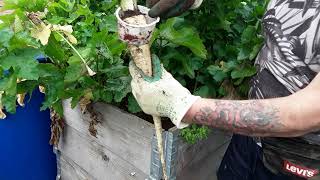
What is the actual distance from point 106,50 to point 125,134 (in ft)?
1.29

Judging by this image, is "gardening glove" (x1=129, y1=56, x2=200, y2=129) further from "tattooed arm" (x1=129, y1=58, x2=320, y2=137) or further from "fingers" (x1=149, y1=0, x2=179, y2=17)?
"fingers" (x1=149, y1=0, x2=179, y2=17)

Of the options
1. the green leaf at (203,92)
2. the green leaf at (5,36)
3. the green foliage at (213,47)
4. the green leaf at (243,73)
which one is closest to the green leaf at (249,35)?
the green foliage at (213,47)

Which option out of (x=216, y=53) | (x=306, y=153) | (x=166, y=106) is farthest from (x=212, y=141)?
(x=166, y=106)

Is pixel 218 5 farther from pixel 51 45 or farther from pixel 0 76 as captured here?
pixel 0 76

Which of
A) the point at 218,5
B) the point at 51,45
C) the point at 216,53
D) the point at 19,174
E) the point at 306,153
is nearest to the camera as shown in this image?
the point at 306,153

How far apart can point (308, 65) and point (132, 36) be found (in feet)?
1.66

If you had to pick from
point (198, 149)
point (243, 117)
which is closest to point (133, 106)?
point (198, 149)

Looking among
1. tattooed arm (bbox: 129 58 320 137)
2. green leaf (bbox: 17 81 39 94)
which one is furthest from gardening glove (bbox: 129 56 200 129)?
green leaf (bbox: 17 81 39 94)

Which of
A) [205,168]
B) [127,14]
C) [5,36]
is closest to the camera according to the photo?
[127,14]

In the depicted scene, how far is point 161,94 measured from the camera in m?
1.07

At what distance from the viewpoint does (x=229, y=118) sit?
981 mm

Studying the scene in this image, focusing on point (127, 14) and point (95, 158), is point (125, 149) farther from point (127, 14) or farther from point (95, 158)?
point (127, 14)

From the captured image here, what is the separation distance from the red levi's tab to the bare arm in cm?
32

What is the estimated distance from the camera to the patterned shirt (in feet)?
3.41
